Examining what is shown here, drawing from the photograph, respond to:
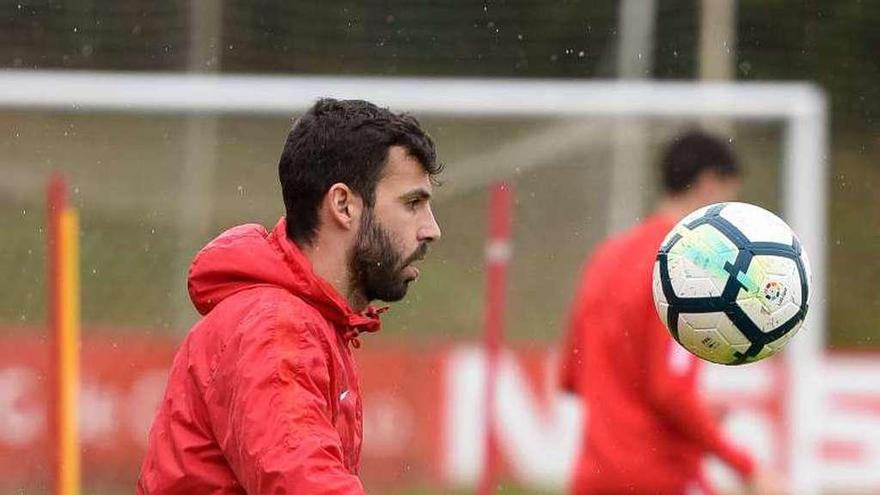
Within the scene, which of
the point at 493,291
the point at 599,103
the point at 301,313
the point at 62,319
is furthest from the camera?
the point at 599,103

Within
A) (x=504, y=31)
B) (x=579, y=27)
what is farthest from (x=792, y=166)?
(x=504, y=31)

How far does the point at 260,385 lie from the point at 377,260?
0.43 meters

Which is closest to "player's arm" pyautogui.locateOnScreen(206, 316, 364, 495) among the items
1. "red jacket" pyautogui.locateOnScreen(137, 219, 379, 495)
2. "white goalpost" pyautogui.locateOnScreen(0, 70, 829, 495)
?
"red jacket" pyautogui.locateOnScreen(137, 219, 379, 495)

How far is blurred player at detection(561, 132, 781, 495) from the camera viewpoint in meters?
4.86

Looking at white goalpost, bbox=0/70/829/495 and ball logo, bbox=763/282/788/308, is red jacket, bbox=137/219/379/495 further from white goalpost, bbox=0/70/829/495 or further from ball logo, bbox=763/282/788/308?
white goalpost, bbox=0/70/829/495

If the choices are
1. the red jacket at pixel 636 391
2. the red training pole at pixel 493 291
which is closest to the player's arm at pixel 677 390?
the red jacket at pixel 636 391

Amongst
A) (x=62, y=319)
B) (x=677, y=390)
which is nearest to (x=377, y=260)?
(x=677, y=390)

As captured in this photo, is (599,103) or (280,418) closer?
(280,418)

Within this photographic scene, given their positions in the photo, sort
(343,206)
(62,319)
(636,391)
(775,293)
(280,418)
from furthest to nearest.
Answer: (62,319), (636,391), (775,293), (343,206), (280,418)

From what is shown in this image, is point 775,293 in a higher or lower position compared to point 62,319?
higher

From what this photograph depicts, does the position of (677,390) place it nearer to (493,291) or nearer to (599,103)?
(493,291)

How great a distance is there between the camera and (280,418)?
2.61m

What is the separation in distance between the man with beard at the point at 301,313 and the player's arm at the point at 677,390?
74.6 inches

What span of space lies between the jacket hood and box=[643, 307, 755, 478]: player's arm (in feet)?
6.59
